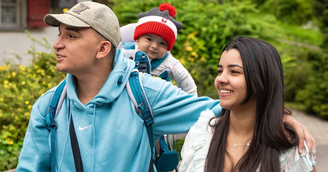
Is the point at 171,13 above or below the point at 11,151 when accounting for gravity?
above

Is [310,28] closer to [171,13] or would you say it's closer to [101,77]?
[171,13]

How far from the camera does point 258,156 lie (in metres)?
2.33

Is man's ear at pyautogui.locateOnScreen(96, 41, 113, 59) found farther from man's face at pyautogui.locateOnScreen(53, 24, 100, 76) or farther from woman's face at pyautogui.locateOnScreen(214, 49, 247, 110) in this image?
woman's face at pyautogui.locateOnScreen(214, 49, 247, 110)

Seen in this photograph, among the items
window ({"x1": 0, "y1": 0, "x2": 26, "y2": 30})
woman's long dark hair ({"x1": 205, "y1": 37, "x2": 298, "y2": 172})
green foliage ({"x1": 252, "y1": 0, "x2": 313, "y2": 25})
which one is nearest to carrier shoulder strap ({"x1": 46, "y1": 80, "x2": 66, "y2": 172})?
woman's long dark hair ({"x1": 205, "y1": 37, "x2": 298, "y2": 172})

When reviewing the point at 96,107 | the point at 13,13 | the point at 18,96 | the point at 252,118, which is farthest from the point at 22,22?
the point at 252,118

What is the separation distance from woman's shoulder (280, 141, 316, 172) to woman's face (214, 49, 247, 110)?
1.14 feet

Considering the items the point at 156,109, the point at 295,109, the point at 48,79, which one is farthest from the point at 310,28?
the point at 156,109

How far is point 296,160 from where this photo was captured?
88.5 inches

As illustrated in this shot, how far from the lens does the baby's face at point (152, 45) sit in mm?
3805

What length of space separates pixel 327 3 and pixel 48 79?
21.4 feet

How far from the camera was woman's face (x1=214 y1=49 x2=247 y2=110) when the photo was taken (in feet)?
7.57

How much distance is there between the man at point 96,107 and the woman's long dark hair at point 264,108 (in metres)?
0.48

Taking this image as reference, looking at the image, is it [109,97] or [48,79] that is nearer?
[109,97]

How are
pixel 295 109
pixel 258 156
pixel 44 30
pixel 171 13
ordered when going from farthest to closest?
pixel 295 109 < pixel 44 30 < pixel 171 13 < pixel 258 156
